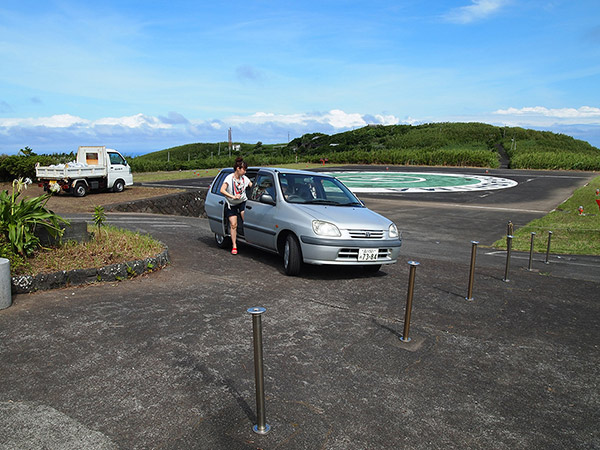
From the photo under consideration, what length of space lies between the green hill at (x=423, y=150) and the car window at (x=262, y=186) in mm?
32589

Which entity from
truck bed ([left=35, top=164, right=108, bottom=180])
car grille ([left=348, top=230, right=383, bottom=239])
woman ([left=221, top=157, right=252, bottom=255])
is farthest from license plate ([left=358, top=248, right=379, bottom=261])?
truck bed ([left=35, top=164, right=108, bottom=180])

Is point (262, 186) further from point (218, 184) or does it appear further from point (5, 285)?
point (5, 285)

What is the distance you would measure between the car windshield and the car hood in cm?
35

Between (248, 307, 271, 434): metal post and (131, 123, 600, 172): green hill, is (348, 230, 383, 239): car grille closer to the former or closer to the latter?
(248, 307, 271, 434): metal post

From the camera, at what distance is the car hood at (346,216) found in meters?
7.23

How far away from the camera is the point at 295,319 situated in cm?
543

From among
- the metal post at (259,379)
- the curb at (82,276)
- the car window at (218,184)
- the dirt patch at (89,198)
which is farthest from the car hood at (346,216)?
the dirt patch at (89,198)

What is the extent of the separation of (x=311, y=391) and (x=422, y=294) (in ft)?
11.2

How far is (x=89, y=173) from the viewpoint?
21.6 meters

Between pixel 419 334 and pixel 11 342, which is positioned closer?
pixel 11 342

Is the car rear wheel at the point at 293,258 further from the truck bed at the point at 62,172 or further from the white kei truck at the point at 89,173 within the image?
the truck bed at the point at 62,172

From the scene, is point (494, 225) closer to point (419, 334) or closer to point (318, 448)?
point (419, 334)

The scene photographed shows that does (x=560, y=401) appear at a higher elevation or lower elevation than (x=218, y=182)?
lower

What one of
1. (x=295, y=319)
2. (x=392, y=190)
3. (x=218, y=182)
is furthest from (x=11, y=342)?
(x=392, y=190)
